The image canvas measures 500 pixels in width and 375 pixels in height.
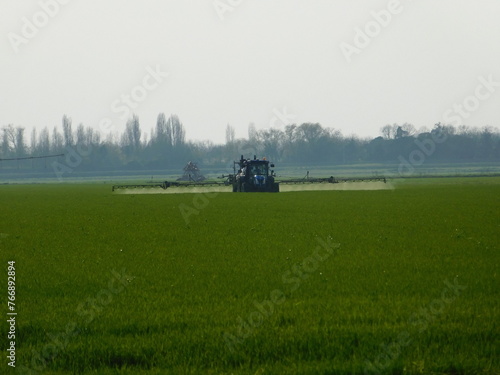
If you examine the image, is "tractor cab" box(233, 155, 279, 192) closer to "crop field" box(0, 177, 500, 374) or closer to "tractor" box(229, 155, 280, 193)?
"tractor" box(229, 155, 280, 193)

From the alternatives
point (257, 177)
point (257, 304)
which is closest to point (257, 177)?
point (257, 177)

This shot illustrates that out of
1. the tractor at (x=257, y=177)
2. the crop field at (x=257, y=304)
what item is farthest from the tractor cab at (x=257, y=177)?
the crop field at (x=257, y=304)

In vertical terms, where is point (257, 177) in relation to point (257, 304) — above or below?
above

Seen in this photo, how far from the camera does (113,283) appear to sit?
502 inches

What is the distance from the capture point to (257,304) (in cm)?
1066

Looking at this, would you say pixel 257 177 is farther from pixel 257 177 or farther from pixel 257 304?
pixel 257 304

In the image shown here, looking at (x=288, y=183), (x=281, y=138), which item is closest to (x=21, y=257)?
(x=288, y=183)

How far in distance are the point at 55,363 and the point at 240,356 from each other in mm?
2111

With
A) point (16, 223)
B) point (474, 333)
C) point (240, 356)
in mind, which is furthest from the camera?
point (16, 223)

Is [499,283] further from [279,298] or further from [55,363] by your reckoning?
[55,363]

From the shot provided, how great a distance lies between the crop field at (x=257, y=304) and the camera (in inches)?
315

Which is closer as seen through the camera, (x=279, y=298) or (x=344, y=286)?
(x=279, y=298)

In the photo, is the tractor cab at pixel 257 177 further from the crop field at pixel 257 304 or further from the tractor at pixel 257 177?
the crop field at pixel 257 304

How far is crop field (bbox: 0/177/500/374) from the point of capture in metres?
8.01
